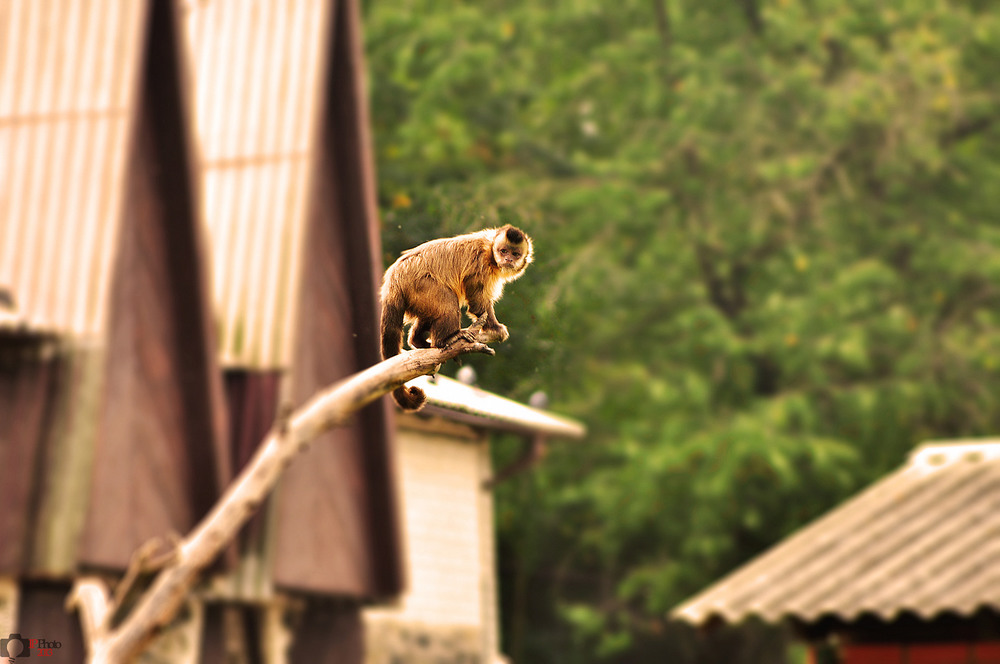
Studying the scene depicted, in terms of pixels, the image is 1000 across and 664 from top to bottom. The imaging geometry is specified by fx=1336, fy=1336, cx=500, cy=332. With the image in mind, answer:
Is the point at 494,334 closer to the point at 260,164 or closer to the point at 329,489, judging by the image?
the point at 260,164

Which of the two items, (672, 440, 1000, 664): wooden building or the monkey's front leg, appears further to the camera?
(672, 440, 1000, 664): wooden building

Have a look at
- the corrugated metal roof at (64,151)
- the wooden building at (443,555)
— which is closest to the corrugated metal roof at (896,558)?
the wooden building at (443,555)

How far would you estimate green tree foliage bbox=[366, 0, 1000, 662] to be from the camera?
711 inches

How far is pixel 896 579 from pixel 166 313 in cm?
577

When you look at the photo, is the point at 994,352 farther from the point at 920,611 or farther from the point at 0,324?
the point at 0,324

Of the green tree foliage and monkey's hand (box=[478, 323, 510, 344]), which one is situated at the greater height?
the green tree foliage

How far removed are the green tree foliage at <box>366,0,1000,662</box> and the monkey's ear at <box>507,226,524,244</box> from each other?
41.7 feet

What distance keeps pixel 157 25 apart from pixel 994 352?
507 inches

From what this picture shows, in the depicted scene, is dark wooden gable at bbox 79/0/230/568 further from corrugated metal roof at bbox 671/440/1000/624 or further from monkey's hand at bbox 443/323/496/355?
monkey's hand at bbox 443/323/496/355

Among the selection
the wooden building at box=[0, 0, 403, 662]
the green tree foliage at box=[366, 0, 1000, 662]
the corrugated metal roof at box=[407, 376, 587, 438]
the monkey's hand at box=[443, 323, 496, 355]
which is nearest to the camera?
the monkey's hand at box=[443, 323, 496, 355]

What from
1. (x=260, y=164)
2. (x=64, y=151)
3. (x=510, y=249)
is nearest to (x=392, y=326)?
(x=510, y=249)

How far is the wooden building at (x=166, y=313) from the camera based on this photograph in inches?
367

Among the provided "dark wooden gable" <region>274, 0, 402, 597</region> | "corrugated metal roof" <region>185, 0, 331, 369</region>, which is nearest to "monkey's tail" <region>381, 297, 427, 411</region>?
"dark wooden gable" <region>274, 0, 402, 597</region>

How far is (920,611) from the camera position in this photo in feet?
30.9
